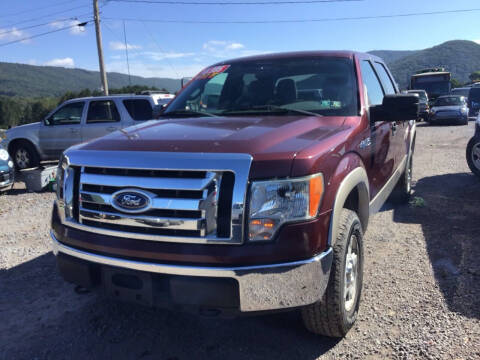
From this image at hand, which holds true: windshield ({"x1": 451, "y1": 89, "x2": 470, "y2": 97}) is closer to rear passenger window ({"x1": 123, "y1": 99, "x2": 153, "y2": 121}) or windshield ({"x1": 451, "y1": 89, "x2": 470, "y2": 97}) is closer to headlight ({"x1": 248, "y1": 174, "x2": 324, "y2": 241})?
rear passenger window ({"x1": 123, "y1": 99, "x2": 153, "y2": 121})

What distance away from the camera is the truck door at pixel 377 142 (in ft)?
11.0

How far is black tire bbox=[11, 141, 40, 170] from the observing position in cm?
1009

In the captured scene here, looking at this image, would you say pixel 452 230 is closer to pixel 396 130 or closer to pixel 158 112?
pixel 396 130

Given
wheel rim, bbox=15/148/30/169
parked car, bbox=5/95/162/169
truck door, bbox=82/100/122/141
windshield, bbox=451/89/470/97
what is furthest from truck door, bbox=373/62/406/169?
windshield, bbox=451/89/470/97

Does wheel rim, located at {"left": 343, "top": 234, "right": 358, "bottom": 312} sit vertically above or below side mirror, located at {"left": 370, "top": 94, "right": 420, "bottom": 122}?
below

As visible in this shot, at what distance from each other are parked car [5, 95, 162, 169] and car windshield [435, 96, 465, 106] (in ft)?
53.4

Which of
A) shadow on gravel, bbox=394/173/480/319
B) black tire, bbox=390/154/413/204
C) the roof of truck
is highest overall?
the roof of truck

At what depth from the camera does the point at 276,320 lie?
9.54ft

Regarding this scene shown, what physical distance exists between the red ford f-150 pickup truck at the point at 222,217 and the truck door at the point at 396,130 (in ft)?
4.72

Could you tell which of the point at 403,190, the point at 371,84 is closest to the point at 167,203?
the point at 371,84

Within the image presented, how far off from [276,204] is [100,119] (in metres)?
8.36

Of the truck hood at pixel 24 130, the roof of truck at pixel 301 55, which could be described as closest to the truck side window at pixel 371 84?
the roof of truck at pixel 301 55

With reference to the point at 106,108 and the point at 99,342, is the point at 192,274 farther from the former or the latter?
the point at 106,108

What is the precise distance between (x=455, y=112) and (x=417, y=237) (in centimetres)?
1693
